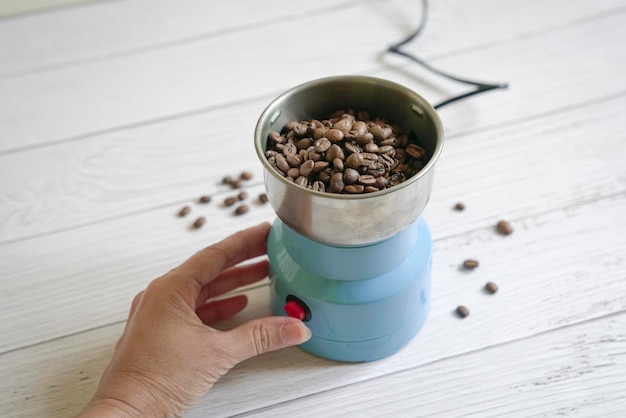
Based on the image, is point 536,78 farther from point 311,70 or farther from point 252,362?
point 252,362

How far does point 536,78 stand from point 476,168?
285mm

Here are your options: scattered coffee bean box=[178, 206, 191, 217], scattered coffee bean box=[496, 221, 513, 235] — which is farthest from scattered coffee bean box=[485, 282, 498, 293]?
scattered coffee bean box=[178, 206, 191, 217]

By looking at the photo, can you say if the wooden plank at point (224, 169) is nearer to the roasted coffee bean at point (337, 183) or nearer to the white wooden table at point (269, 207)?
the white wooden table at point (269, 207)

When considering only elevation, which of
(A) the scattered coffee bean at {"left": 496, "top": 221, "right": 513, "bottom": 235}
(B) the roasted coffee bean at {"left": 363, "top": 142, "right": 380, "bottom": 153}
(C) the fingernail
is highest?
(B) the roasted coffee bean at {"left": 363, "top": 142, "right": 380, "bottom": 153}

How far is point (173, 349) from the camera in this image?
0.81 metres

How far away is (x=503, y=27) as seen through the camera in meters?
1.47

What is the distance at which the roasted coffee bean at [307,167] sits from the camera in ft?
2.56

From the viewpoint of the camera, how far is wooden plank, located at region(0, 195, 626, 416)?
0.92 m

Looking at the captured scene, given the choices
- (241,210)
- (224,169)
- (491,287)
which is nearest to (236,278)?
(241,210)

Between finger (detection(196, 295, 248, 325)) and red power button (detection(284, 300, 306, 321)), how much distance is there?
0.14 m

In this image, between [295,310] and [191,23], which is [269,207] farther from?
[191,23]

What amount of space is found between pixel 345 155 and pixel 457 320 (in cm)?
34

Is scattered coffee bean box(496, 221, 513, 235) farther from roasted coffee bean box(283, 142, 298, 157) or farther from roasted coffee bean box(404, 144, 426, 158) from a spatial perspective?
roasted coffee bean box(283, 142, 298, 157)

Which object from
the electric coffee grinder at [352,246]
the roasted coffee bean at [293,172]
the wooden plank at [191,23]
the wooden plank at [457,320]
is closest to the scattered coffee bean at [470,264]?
the wooden plank at [457,320]
